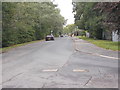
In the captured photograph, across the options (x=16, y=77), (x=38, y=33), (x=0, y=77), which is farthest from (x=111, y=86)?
(x=38, y=33)

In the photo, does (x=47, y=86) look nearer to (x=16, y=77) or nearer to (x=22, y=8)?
(x=16, y=77)

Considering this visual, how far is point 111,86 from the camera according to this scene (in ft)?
18.4

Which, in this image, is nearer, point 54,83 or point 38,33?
point 54,83

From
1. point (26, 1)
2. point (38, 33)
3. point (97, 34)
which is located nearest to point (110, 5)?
point (26, 1)

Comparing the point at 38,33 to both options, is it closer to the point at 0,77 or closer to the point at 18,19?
the point at 18,19

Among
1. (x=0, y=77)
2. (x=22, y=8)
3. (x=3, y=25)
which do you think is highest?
(x=22, y=8)

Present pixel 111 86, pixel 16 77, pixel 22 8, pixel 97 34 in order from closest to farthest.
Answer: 1. pixel 111 86
2. pixel 16 77
3. pixel 22 8
4. pixel 97 34

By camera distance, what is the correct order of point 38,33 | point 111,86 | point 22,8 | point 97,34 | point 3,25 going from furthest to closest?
point 38,33
point 97,34
point 22,8
point 3,25
point 111,86

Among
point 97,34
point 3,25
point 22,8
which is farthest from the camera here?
point 97,34

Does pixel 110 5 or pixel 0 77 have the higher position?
pixel 110 5

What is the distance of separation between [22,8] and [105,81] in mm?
20944

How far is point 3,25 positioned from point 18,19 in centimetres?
399

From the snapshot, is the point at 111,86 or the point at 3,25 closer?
the point at 111,86

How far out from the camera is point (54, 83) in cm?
603
